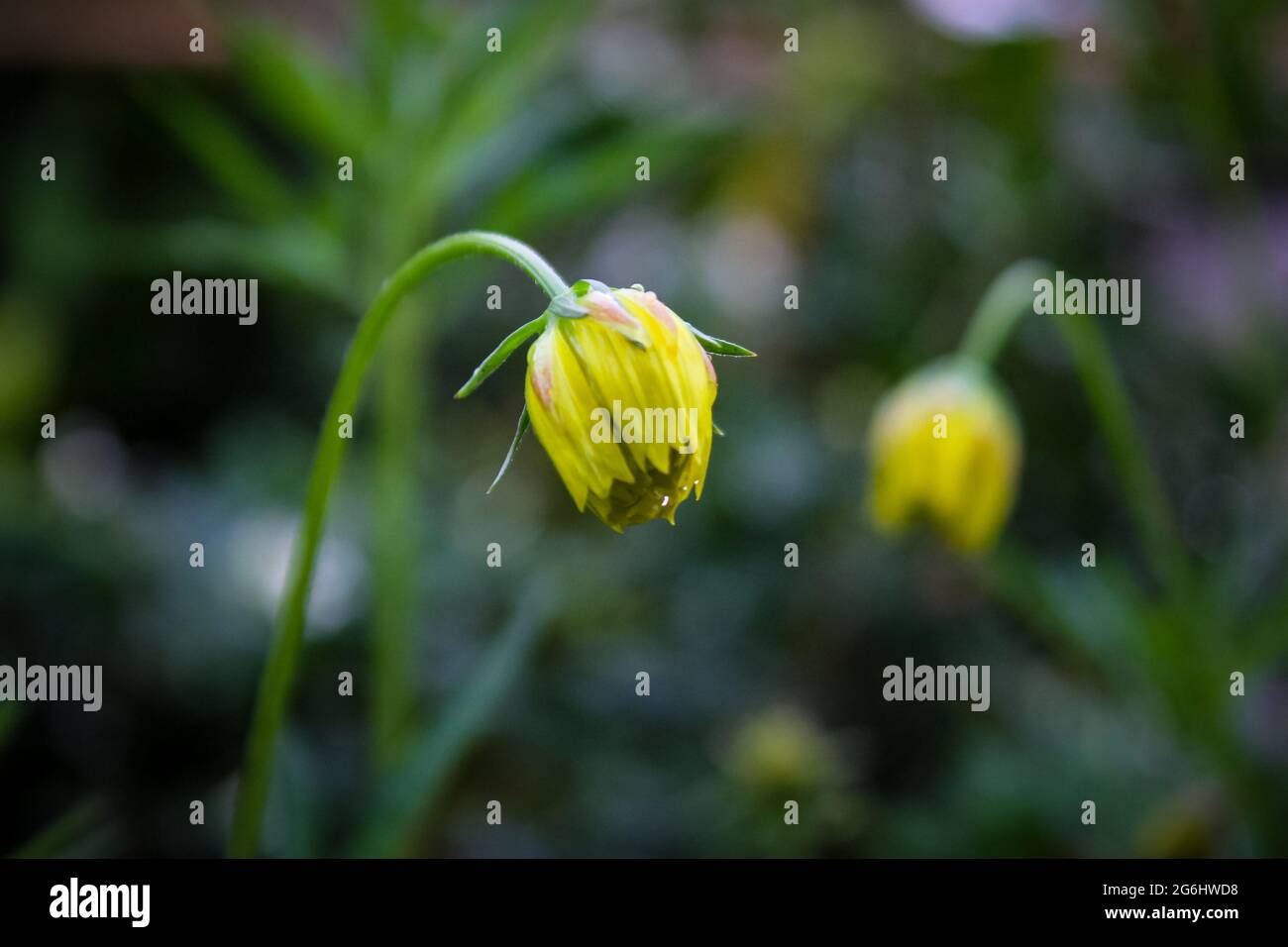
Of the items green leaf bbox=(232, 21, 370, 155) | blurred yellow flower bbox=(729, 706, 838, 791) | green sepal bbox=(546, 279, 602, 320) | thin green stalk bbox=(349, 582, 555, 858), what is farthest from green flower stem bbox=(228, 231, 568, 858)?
blurred yellow flower bbox=(729, 706, 838, 791)

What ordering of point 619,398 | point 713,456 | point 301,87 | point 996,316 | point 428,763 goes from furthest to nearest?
point 713,456 → point 996,316 → point 301,87 → point 428,763 → point 619,398

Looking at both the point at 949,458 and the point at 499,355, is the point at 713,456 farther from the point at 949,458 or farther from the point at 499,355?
the point at 499,355

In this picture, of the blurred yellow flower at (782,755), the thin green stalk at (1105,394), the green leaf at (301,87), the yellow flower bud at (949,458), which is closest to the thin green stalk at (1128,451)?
the thin green stalk at (1105,394)

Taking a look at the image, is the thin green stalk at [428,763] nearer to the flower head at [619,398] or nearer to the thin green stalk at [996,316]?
the flower head at [619,398]

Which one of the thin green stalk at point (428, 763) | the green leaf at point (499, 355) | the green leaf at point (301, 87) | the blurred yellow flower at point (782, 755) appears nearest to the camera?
the green leaf at point (499, 355)

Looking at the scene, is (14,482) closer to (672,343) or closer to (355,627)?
(355,627)

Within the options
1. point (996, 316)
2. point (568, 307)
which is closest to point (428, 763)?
point (568, 307)
